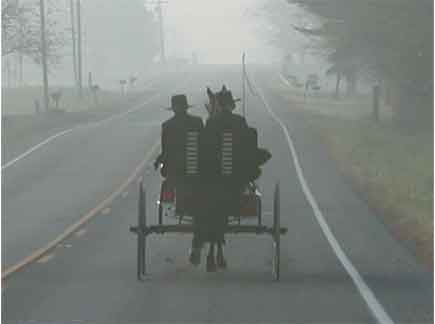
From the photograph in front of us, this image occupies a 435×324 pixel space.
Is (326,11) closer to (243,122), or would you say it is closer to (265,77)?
(243,122)

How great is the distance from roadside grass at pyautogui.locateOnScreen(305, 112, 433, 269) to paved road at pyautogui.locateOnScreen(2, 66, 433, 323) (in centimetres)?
41

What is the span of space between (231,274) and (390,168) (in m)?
17.1

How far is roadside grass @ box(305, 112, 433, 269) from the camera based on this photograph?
19.2m

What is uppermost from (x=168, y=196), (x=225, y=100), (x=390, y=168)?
(x=225, y=100)

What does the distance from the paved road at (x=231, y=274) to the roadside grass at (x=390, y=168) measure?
0.41 metres

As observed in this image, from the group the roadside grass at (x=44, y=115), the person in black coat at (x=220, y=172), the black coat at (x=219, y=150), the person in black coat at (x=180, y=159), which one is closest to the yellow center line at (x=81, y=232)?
the person in black coat at (x=180, y=159)

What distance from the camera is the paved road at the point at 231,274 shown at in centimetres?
1180

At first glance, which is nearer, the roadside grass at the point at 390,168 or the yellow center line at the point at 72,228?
the yellow center line at the point at 72,228

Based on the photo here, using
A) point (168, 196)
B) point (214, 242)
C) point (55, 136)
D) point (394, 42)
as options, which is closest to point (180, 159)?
point (168, 196)

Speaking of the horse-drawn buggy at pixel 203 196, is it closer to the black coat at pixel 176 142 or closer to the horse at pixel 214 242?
the black coat at pixel 176 142

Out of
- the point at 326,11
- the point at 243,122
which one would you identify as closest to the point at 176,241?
the point at 243,122

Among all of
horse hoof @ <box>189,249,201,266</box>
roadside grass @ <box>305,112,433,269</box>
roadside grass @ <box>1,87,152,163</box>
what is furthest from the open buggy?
roadside grass @ <box>1,87,152,163</box>

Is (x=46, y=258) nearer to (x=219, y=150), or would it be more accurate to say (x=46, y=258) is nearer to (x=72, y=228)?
(x=72, y=228)

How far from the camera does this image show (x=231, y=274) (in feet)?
46.7
